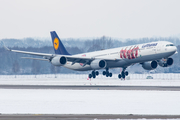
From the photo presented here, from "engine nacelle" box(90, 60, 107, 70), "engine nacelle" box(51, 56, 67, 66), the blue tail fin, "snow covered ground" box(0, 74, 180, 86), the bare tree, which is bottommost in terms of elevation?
"snow covered ground" box(0, 74, 180, 86)

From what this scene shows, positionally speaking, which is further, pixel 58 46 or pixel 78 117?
pixel 58 46

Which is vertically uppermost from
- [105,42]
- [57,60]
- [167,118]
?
[105,42]

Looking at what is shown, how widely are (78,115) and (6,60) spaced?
324 feet

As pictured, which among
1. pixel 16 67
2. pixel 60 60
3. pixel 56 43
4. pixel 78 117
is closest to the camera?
pixel 78 117

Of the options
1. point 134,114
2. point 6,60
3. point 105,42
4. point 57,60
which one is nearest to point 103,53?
point 57,60

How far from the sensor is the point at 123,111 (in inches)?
675

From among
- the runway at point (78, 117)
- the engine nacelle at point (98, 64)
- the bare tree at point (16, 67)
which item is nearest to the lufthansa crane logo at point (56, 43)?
the engine nacelle at point (98, 64)

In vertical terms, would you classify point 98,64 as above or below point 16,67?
below

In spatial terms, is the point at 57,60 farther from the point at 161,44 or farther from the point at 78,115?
the point at 78,115

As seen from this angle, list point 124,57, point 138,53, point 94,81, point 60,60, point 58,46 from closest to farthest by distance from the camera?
point 138,53 < point 124,57 < point 60,60 < point 94,81 < point 58,46

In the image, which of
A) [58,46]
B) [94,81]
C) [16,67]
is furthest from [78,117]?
[16,67]

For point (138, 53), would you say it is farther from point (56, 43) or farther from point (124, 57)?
point (56, 43)

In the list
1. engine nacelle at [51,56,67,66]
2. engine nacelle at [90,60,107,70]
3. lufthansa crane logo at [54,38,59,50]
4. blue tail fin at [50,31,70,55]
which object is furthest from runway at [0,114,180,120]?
lufthansa crane logo at [54,38,59,50]

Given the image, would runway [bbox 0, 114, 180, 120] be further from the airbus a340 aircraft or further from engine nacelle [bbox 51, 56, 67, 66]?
engine nacelle [bbox 51, 56, 67, 66]
